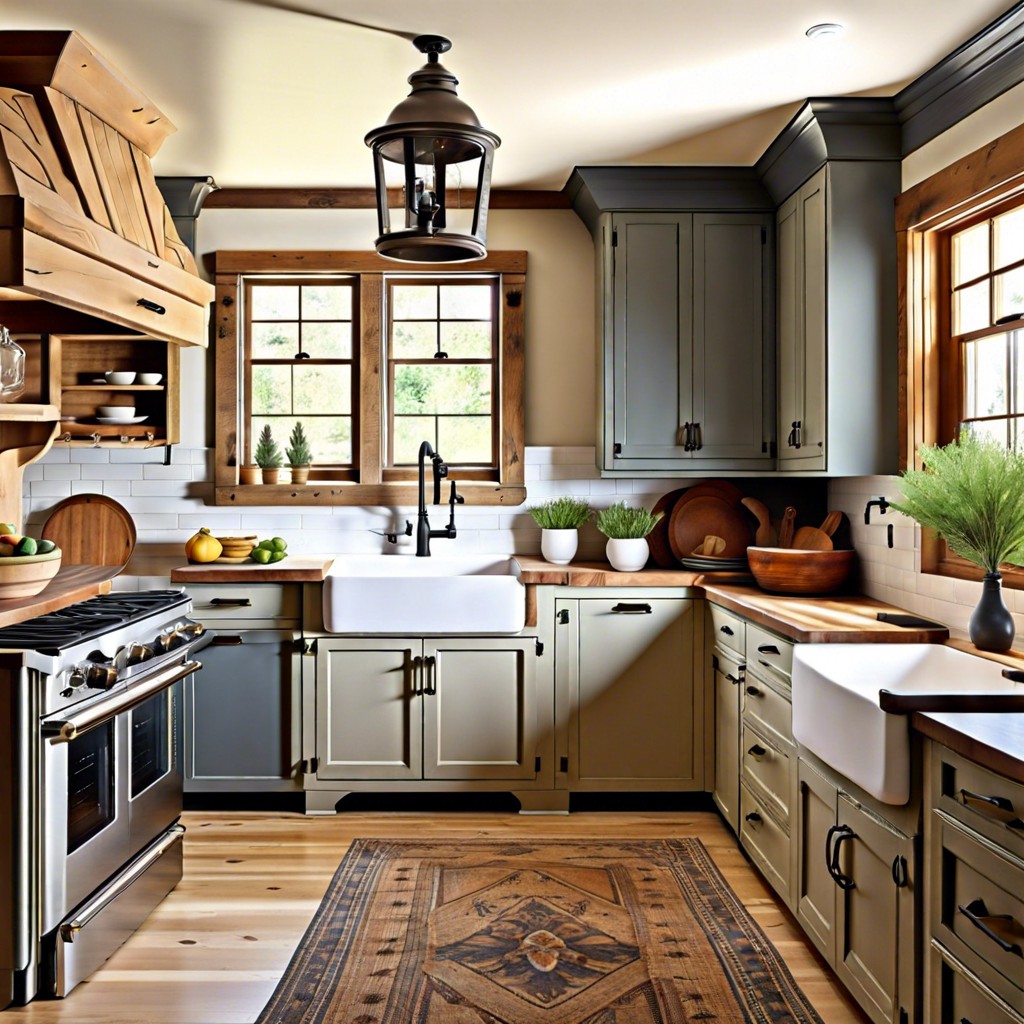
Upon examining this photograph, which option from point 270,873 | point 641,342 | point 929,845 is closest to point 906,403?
point 641,342

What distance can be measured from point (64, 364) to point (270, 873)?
2483 mm

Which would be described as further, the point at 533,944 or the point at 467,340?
the point at 467,340

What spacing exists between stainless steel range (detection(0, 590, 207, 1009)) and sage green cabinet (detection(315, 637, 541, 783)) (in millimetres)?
924

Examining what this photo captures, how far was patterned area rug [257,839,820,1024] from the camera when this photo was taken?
2.53 metres

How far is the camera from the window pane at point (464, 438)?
15.5ft

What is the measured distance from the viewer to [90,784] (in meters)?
2.67

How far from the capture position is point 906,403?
341 centimetres

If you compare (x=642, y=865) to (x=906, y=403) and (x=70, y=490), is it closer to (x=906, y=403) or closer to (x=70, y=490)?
(x=906, y=403)

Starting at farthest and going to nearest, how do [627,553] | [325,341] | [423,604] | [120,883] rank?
1. [325,341]
2. [627,553]
3. [423,604]
4. [120,883]

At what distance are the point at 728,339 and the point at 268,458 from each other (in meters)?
2.13

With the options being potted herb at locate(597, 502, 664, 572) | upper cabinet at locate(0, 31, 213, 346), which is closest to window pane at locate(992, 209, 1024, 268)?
potted herb at locate(597, 502, 664, 572)

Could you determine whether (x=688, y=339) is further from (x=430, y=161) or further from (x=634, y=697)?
(x=430, y=161)

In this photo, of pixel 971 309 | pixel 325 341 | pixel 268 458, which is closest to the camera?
pixel 971 309

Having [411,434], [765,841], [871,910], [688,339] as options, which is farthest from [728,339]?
[871,910]
